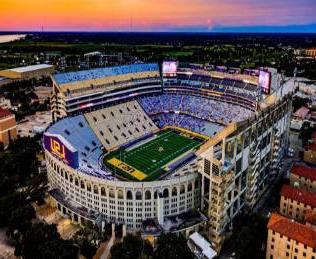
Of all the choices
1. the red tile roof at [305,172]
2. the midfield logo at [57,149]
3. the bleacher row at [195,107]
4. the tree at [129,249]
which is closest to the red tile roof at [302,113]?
the bleacher row at [195,107]

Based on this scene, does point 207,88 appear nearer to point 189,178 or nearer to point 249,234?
point 189,178

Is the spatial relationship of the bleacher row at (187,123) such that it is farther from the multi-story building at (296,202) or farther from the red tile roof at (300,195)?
the multi-story building at (296,202)

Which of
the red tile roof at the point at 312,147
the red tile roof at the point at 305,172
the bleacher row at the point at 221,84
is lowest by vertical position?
the red tile roof at the point at 305,172

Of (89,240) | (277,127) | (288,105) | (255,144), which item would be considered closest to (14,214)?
(89,240)

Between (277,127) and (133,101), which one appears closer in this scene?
(277,127)

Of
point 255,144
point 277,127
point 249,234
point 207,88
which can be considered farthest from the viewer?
point 207,88

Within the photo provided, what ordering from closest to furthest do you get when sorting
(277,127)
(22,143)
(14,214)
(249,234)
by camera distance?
1. (249,234)
2. (14,214)
3. (277,127)
4. (22,143)

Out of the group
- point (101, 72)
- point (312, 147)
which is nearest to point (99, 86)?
point (101, 72)
